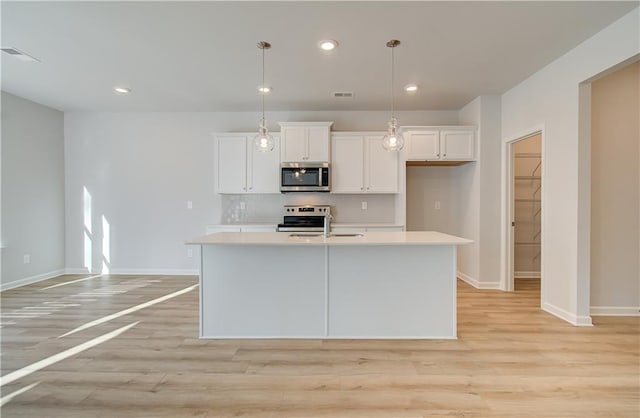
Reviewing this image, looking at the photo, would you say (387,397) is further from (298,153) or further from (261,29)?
(298,153)

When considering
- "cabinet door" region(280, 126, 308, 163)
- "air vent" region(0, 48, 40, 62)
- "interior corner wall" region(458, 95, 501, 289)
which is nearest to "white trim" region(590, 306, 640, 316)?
"interior corner wall" region(458, 95, 501, 289)

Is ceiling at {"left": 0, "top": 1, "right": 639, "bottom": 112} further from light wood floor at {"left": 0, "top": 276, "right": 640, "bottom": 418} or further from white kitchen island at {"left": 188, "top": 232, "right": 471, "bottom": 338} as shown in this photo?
light wood floor at {"left": 0, "top": 276, "right": 640, "bottom": 418}

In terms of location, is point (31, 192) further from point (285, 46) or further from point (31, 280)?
point (285, 46)

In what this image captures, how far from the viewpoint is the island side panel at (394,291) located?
272 cm

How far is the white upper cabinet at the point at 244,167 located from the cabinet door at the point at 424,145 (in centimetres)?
202

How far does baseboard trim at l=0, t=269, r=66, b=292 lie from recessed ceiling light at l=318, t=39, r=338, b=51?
5.19 m

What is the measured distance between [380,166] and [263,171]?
180cm

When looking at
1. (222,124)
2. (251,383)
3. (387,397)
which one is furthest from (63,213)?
(387,397)

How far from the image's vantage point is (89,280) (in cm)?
471

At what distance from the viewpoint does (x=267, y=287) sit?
2.75 meters

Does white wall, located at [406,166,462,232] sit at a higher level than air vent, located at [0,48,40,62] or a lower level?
lower

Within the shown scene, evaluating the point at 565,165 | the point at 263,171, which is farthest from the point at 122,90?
the point at 565,165

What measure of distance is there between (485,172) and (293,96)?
2893mm

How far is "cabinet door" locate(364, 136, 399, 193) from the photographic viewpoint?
468 centimetres
